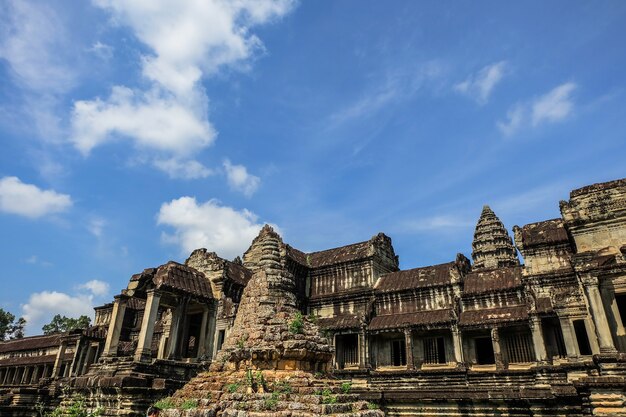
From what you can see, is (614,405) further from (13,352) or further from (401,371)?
(13,352)

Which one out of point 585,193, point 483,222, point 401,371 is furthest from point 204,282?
point 483,222

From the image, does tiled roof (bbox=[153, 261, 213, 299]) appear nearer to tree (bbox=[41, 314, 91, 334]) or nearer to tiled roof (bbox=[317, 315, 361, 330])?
tiled roof (bbox=[317, 315, 361, 330])

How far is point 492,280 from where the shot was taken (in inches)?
1014

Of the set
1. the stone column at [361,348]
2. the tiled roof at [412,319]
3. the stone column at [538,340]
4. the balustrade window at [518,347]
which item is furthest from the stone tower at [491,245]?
the stone column at [538,340]

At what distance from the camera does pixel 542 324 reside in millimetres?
21625

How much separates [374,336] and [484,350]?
274 inches

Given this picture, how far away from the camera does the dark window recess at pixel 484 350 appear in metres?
25.1

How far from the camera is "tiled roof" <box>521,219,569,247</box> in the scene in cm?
2412

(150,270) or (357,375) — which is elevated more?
(150,270)

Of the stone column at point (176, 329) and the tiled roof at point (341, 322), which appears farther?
the tiled roof at point (341, 322)

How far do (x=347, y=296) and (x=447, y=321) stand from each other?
8.55 metres

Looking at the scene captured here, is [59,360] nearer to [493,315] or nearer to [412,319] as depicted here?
[412,319]

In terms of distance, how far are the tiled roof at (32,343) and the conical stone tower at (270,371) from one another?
132 feet

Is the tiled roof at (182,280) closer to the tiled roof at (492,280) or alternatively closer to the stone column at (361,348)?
the stone column at (361,348)
